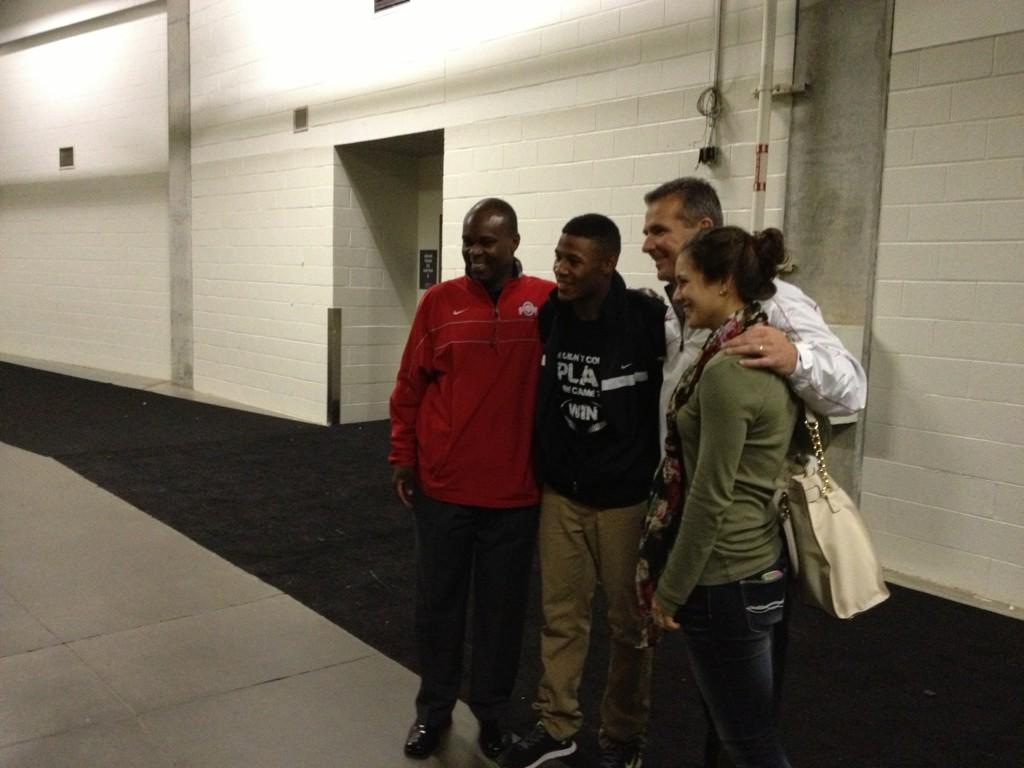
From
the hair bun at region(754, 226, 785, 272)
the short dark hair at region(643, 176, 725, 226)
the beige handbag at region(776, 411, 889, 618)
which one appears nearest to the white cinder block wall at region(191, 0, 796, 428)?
the short dark hair at region(643, 176, 725, 226)

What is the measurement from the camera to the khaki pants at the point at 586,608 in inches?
93.1

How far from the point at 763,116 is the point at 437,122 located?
2786 mm

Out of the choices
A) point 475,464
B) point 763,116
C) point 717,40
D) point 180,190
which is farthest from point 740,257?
point 180,190

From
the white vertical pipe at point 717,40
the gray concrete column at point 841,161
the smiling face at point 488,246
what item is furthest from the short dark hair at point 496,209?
the white vertical pipe at point 717,40

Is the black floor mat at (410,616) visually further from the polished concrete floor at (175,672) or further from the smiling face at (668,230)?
the smiling face at (668,230)

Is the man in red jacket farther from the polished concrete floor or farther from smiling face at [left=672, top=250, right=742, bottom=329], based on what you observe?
smiling face at [left=672, top=250, right=742, bottom=329]

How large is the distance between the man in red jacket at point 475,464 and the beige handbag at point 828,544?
0.84m

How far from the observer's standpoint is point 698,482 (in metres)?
1.77

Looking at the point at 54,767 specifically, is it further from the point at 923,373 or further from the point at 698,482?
the point at 923,373

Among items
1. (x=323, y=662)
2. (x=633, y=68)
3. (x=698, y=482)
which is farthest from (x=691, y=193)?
(x=633, y=68)

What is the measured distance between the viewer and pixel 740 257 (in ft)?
6.02

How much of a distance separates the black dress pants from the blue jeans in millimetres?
753

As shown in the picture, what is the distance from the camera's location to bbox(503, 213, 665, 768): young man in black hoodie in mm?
2307

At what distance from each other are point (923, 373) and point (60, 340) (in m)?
10.6
